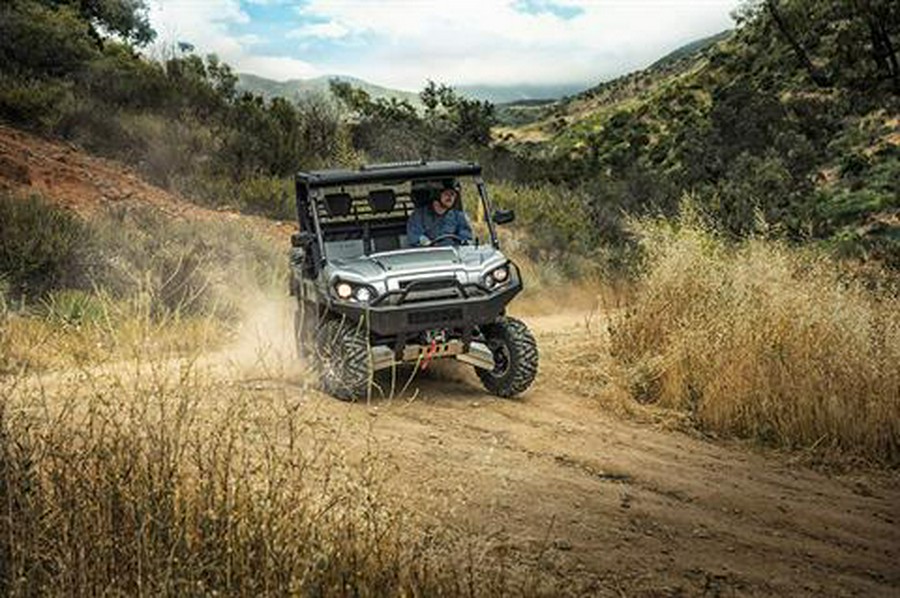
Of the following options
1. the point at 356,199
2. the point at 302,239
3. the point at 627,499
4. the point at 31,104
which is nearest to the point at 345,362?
the point at 302,239

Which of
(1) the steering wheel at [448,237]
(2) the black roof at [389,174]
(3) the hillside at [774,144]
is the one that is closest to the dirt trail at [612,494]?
(1) the steering wheel at [448,237]

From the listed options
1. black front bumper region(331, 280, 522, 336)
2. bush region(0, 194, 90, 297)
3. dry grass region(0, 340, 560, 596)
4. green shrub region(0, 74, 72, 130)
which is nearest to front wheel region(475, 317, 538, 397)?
black front bumper region(331, 280, 522, 336)

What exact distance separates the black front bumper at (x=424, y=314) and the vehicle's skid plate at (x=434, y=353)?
0.16 m

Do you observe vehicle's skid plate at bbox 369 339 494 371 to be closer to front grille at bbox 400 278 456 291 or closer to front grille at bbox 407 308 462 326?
front grille at bbox 407 308 462 326

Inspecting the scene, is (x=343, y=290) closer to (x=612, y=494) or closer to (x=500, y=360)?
(x=500, y=360)

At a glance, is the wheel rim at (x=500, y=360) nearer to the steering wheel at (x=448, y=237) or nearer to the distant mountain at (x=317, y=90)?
the steering wheel at (x=448, y=237)

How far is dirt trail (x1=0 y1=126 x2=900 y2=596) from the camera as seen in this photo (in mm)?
5449

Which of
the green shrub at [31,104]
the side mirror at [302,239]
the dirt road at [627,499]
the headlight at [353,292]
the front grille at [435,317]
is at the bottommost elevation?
the dirt road at [627,499]

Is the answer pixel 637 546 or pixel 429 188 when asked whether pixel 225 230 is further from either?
pixel 637 546

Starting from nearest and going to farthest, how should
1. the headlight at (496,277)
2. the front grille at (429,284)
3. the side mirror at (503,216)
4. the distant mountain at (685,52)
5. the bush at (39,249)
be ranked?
the front grille at (429,284) → the headlight at (496,277) → the side mirror at (503,216) → the bush at (39,249) → the distant mountain at (685,52)

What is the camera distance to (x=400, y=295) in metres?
8.42

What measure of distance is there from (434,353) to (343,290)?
0.93 m

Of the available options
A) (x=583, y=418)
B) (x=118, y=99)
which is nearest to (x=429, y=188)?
(x=583, y=418)

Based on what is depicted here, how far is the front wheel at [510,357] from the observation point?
905cm
